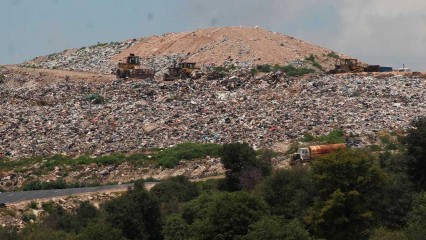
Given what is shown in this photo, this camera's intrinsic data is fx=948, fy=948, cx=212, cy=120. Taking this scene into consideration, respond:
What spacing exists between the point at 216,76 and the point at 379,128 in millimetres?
14384

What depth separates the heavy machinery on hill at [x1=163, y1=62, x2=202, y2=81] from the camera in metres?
53.2

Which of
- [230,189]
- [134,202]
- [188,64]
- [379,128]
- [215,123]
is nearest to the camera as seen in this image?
[134,202]

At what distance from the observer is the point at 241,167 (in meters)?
35.0

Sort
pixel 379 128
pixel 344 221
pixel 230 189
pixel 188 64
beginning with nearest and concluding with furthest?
pixel 344 221 < pixel 230 189 < pixel 379 128 < pixel 188 64

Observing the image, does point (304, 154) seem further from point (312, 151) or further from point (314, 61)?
point (314, 61)

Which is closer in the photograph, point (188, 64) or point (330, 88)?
point (330, 88)

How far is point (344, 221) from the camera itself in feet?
90.6

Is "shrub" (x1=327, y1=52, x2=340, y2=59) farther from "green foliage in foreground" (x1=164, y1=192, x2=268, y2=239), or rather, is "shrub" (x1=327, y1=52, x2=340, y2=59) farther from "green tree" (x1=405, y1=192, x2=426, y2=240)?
"green tree" (x1=405, y1=192, x2=426, y2=240)

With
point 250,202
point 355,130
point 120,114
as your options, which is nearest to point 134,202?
point 250,202

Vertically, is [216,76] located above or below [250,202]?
above

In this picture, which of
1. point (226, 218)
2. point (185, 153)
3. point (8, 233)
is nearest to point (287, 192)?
point (226, 218)

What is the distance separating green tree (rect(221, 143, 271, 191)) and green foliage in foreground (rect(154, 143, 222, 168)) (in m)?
2.56

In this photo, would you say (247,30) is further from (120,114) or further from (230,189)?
(230,189)

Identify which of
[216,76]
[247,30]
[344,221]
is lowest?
[344,221]
